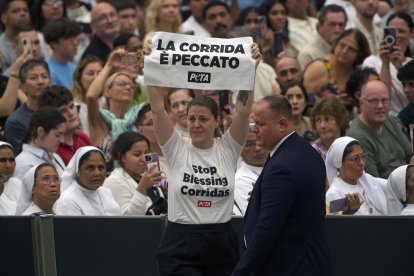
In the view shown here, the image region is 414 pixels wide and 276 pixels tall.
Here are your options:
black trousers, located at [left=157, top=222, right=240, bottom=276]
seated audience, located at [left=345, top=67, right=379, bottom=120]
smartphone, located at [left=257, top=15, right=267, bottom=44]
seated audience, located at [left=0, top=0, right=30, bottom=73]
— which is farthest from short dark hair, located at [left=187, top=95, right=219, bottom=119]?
seated audience, located at [left=0, top=0, right=30, bottom=73]

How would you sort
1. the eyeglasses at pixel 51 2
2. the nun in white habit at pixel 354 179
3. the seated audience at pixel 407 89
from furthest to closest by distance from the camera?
1. the eyeglasses at pixel 51 2
2. the seated audience at pixel 407 89
3. the nun in white habit at pixel 354 179

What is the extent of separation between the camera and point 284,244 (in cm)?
863

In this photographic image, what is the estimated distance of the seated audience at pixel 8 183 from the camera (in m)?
11.4

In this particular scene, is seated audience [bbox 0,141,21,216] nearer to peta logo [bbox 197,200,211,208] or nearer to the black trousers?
the black trousers

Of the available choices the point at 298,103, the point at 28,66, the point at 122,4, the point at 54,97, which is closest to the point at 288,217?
the point at 54,97

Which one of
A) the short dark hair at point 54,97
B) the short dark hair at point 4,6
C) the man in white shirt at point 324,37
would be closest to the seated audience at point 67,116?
the short dark hair at point 54,97

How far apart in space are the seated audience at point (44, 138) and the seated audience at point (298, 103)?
8.46 feet

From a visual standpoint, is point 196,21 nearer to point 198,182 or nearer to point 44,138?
point 44,138

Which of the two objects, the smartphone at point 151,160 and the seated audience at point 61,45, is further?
the seated audience at point 61,45

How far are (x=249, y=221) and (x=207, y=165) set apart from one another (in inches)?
34.1

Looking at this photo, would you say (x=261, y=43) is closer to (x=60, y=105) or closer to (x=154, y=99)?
(x=60, y=105)

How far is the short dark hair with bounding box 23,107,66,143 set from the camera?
12.2 m

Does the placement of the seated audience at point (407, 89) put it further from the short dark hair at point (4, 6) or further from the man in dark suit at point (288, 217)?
the man in dark suit at point (288, 217)

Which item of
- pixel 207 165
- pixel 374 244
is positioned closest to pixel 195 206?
pixel 207 165
